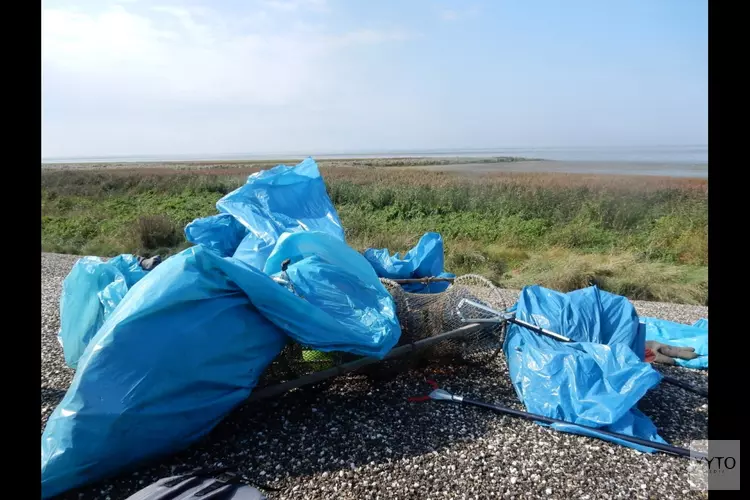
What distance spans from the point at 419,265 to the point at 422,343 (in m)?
1.48

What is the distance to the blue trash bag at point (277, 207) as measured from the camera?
512 centimetres

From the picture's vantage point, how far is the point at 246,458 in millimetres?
3057

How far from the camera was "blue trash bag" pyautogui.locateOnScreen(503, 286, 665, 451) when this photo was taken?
3383mm

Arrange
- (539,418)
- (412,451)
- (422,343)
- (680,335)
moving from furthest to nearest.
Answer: (680,335)
(422,343)
(539,418)
(412,451)

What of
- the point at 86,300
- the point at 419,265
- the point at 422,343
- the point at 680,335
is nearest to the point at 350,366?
the point at 422,343

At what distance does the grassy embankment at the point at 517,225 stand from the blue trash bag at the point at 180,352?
5634 mm

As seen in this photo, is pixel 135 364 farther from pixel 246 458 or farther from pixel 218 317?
pixel 246 458

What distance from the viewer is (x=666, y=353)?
16.0 feet

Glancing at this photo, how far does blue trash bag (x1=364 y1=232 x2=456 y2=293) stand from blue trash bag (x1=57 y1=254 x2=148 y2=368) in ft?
7.71

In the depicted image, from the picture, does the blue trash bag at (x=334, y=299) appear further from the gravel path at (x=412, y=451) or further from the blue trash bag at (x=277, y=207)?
the blue trash bag at (x=277, y=207)

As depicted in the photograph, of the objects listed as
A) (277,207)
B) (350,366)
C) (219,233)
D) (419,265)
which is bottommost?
(350,366)

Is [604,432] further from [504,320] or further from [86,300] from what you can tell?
[86,300]

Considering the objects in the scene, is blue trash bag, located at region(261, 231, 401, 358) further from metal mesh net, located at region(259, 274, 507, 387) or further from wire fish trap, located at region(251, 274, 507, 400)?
metal mesh net, located at region(259, 274, 507, 387)

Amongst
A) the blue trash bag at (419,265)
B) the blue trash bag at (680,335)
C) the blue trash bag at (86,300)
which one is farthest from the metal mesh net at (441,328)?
the blue trash bag at (86,300)
